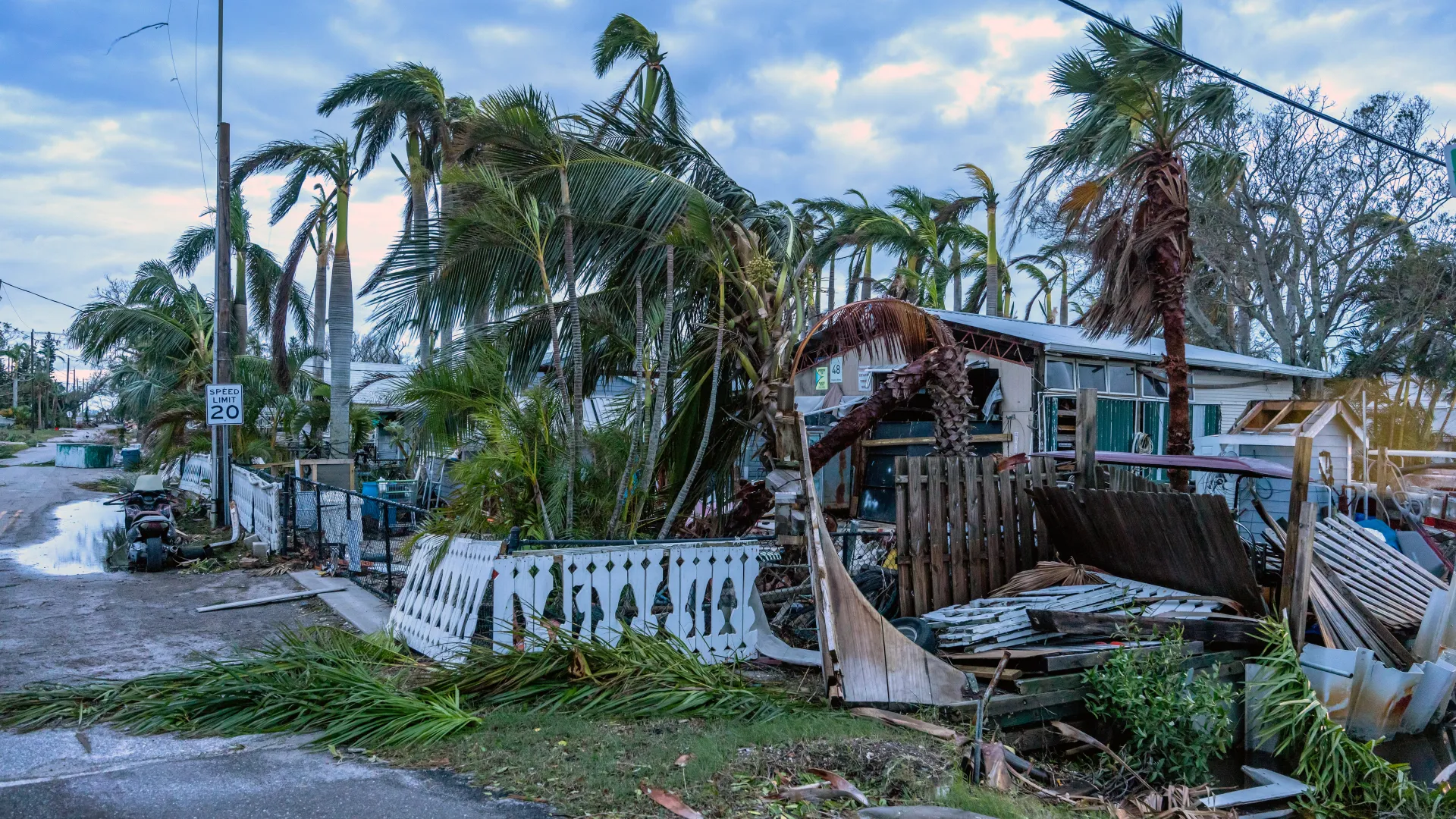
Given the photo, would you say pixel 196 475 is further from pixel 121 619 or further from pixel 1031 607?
pixel 1031 607

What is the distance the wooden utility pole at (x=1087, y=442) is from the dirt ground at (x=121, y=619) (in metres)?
6.92

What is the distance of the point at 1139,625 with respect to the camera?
6547mm

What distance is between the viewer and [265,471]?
16.7 metres

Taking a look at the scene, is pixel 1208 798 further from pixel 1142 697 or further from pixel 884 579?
pixel 884 579

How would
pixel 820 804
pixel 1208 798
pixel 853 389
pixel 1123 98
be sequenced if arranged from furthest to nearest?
pixel 853 389 → pixel 1123 98 → pixel 1208 798 → pixel 820 804

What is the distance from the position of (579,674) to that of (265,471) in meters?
13.0

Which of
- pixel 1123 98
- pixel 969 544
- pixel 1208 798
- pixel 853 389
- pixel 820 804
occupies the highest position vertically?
pixel 1123 98

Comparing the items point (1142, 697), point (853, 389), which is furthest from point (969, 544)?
point (853, 389)

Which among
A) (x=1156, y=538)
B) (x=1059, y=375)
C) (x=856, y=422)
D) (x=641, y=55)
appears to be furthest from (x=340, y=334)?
(x=1156, y=538)

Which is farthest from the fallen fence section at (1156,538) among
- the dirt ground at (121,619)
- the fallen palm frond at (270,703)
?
the dirt ground at (121,619)

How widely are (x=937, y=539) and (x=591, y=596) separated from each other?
2.73 metres

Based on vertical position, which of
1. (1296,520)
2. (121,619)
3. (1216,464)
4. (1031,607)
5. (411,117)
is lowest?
(121,619)

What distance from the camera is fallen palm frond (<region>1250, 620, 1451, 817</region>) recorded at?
5566 mm

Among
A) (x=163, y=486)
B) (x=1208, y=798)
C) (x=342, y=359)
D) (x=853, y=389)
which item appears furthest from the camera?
(x=342, y=359)
